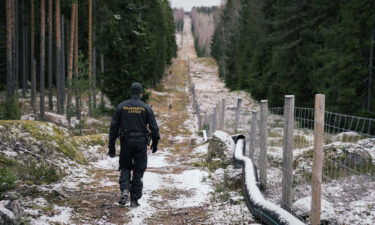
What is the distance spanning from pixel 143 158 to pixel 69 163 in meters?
3.18

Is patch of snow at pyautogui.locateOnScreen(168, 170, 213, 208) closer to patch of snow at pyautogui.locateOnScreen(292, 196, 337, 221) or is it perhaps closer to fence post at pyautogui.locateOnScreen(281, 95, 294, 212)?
fence post at pyautogui.locateOnScreen(281, 95, 294, 212)

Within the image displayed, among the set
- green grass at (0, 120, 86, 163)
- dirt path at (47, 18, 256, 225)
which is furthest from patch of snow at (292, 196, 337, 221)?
green grass at (0, 120, 86, 163)

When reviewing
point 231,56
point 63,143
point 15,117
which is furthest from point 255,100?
point 63,143

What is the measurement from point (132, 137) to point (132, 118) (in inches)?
13.6

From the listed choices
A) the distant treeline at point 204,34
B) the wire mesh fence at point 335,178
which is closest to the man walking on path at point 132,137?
the wire mesh fence at point 335,178

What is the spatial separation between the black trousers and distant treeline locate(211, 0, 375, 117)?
44.9 ft

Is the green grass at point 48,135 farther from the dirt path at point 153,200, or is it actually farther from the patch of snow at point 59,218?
the patch of snow at point 59,218

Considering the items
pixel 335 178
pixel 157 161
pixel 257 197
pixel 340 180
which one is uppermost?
pixel 340 180

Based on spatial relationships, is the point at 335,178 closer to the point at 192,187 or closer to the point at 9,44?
the point at 192,187

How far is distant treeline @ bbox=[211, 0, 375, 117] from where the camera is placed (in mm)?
16859

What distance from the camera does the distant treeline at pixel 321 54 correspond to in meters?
16.9

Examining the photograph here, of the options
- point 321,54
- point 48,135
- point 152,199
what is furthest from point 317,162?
point 321,54

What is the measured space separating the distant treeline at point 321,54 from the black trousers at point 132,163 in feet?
44.9

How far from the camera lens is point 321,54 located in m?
20.9
